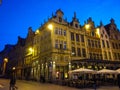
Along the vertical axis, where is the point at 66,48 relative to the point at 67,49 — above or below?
above

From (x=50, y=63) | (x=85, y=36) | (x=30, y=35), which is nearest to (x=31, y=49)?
(x=30, y=35)

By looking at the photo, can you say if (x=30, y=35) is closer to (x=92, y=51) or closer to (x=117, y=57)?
(x=92, y=51)

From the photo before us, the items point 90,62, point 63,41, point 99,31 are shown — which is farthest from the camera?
point 99,31

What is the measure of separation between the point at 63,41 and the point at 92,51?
29.9 ft

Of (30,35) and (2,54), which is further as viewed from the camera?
(2,54)

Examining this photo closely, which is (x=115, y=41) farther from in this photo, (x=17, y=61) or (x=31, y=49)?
(x=17, y=61)

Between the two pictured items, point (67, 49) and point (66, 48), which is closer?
point (67, 49)

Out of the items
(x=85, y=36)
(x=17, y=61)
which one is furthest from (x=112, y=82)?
(x=17, y=61)

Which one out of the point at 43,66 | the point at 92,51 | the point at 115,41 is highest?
the point at 115,41

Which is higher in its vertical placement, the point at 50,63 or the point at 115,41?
the point at 115,41

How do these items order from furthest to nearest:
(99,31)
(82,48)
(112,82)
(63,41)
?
(99,31), (82,48), (63,41), (112,82)

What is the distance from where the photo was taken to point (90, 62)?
99.6 ft

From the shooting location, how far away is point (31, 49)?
4112 centimetres

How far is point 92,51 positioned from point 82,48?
3.44 m
